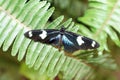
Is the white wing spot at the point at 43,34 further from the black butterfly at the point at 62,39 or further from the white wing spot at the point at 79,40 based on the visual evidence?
the white wing spot at the point at 79,40

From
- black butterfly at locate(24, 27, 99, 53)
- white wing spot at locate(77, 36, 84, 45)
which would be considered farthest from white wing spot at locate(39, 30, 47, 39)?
white wing spot at locate(77, 36, 84, 45)

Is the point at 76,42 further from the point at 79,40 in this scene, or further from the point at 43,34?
the point at 43,34

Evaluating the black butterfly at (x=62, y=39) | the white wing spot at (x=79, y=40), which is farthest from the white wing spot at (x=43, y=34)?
the white wing spot at (x=79, y=40)

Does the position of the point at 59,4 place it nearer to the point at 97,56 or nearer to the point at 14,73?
the point at 97,56

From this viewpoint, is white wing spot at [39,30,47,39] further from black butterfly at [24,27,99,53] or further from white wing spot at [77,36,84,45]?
white wing spot at [77,36,84,45]

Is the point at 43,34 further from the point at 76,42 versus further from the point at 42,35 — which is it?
the point at 76,42

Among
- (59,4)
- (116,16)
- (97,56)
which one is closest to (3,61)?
(59,4)

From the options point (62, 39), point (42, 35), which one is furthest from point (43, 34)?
point (62, 39)

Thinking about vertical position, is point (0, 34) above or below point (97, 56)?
above
